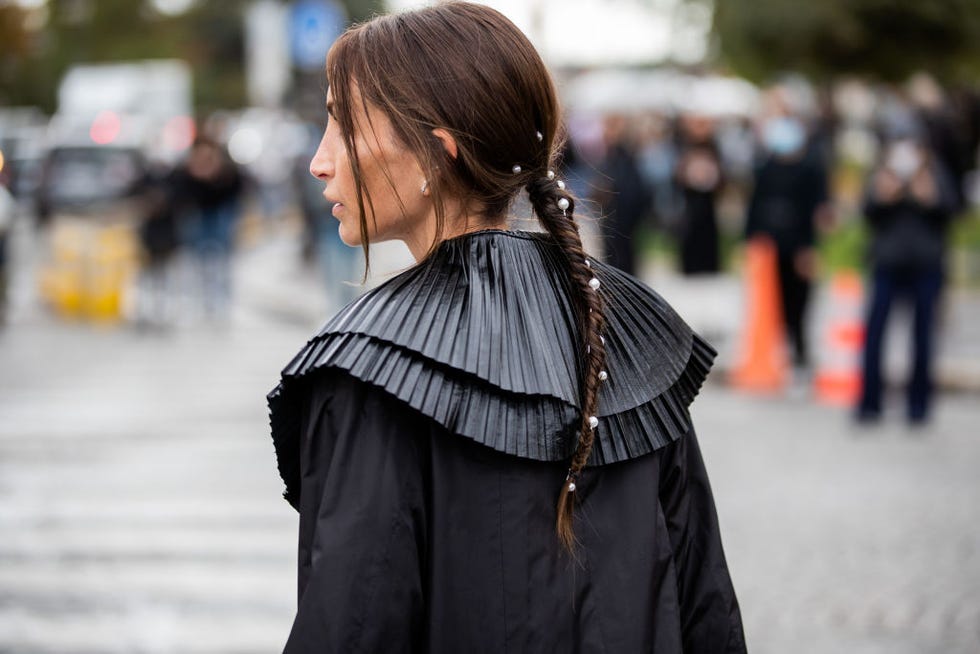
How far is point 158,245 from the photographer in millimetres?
15078

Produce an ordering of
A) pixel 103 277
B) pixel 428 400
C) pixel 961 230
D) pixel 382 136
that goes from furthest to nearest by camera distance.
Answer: pixel 961 230 < pixel 103 277 < pixel 382 136 < pixel 428 400

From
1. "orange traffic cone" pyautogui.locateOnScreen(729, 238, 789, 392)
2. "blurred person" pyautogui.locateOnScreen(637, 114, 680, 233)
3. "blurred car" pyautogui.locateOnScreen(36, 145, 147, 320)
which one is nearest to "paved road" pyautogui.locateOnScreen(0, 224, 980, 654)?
"orange traffic cone" pyautogui.locateOnScreen(729, 238, 789, 392)

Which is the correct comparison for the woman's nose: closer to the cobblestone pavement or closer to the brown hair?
Answer: the brown hair

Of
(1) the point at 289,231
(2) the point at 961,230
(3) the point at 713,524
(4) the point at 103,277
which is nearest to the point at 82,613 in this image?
(3) the point at 713,524

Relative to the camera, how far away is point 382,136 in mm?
1954

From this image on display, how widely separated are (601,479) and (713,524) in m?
0.29

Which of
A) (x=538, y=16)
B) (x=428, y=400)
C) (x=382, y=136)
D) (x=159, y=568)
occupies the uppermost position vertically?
(x=538, y=16)

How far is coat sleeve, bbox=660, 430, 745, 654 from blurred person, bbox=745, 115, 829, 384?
29.9ft

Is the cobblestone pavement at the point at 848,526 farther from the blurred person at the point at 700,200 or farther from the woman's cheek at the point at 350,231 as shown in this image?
the woman's cheek at the point at 350,231

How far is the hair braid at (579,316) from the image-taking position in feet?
6.21

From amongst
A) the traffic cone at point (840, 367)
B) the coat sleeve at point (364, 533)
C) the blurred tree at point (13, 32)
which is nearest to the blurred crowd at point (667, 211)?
the traffic cone at point (840, 367)

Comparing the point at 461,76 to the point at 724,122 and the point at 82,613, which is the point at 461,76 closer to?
the point at 82,613

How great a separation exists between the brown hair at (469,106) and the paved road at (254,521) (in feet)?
10.9

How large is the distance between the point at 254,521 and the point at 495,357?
520 cm
